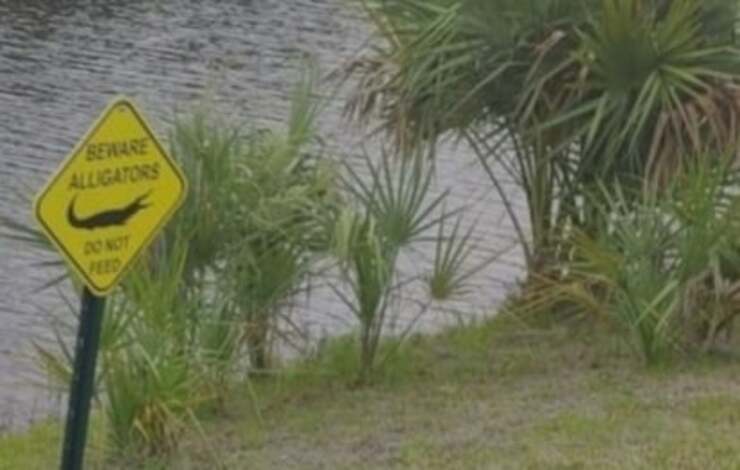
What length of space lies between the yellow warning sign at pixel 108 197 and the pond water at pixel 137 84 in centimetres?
469

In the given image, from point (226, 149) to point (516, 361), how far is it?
1.82 metres

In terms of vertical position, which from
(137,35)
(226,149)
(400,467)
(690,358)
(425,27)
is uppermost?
(137,35)

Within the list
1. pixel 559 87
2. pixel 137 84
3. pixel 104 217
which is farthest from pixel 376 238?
A: pixel 137 84

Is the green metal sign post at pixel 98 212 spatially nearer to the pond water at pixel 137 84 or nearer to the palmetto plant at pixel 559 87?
the pond water at pixel 137 84

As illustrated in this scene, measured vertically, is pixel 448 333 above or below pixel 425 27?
below

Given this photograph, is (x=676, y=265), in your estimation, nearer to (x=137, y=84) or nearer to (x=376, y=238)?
(x=376, y=238)

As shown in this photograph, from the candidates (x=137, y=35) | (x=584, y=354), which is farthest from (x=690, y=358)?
(x=137, y=35)

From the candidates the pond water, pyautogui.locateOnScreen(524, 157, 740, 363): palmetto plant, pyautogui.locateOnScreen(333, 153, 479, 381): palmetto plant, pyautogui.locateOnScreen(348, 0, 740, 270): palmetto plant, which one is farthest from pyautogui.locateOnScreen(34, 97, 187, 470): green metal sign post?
pyautogui.locateOnScreen(348, 0, 740, 270): palmetto plant

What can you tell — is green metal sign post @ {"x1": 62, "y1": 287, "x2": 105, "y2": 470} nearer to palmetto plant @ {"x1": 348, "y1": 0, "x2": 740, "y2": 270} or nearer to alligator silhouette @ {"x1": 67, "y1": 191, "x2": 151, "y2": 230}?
alligator silhouette @ {"x1": 67, "y1": 191, "x2": 151, "y2": 230}

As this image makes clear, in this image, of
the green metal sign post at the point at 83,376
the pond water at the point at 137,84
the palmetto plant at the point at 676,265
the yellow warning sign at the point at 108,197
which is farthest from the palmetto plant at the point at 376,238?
the green metal sign post at the point at 83,376

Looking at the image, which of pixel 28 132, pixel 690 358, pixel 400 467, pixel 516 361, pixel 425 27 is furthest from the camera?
pixel 28 132

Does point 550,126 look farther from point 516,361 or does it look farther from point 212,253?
point 212,253

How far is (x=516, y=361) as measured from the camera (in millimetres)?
10633

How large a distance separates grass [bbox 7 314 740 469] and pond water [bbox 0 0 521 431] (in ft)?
4.27
